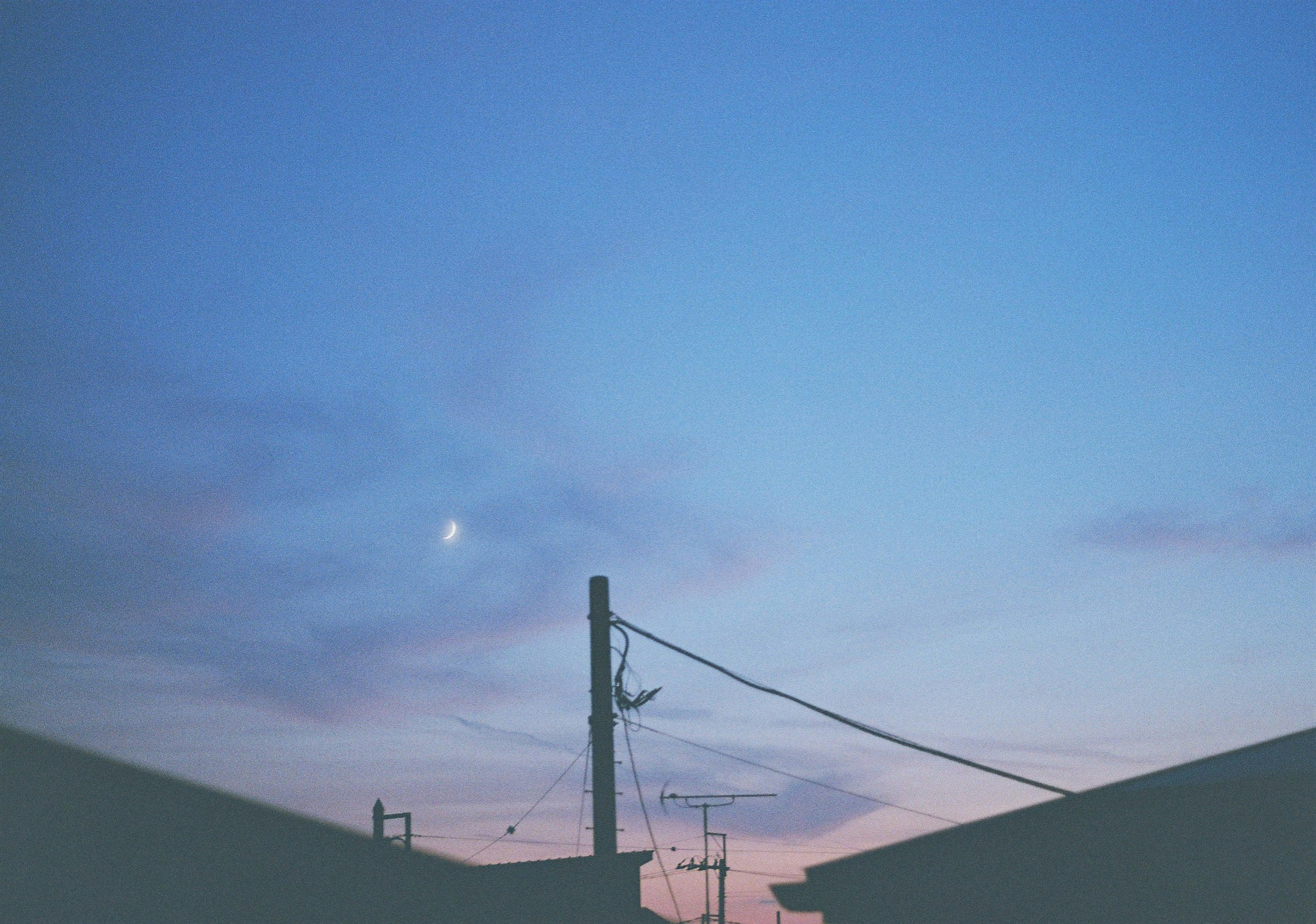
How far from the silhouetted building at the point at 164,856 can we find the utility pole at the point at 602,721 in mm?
3047

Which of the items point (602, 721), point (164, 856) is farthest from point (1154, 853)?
point (164, 856)

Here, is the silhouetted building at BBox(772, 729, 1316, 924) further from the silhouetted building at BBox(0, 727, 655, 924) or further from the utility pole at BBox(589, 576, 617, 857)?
the silhouetted building at BBox(0, 727, 655, 924)

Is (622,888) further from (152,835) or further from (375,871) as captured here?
(152,835)

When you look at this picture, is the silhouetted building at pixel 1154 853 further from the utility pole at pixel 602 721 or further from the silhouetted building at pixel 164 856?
the silhouetted building at pixel 164 856

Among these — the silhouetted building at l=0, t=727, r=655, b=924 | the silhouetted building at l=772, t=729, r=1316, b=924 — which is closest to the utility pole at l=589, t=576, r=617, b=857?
the silhouetted building at l=0, t=727, r=655, b=924

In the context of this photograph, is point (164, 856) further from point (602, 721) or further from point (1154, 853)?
point (1154, 853)

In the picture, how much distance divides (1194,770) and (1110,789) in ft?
7.25

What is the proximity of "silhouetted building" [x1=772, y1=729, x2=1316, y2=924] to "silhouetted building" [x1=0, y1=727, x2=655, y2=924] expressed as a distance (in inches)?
380

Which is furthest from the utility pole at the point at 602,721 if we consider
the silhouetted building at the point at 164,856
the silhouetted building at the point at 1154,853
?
the silhouetted building at the point at 1154,853

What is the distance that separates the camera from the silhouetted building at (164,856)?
9.23m

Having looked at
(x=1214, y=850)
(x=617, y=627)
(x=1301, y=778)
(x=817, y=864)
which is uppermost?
(x=617, y=627)

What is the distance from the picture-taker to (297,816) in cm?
1247

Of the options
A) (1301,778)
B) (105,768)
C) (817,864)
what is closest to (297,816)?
(105,768)

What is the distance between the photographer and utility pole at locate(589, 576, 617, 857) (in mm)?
16297
